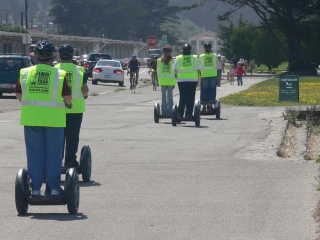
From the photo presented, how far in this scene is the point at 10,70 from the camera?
95.5 feet

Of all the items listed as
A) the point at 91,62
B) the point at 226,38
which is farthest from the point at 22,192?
the point at 226,38

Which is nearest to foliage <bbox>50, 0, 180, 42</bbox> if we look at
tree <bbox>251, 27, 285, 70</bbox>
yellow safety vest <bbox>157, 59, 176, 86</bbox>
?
tree <bbox>251, 27, 285, 70</bbox>

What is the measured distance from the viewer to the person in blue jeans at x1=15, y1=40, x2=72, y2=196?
24.8ft

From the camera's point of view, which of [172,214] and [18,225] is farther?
[172,214]

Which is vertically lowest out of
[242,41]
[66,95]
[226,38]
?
[66,95]

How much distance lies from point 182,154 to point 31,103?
499cm

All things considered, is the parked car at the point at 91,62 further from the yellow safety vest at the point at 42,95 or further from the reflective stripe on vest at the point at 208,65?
the yellow safety vest at the point at 42,95

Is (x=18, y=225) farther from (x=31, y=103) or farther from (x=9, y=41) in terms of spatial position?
(x=9, y=41)

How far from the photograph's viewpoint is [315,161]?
1152 centimetres

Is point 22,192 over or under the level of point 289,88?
under

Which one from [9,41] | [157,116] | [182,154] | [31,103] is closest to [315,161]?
[182,154]

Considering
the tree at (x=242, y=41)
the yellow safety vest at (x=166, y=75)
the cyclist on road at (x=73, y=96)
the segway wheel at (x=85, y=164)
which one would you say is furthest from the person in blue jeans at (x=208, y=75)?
the tree at (x=242, y=41)

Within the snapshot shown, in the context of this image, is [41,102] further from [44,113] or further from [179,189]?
[179,189]

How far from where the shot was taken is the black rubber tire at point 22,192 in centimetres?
755
